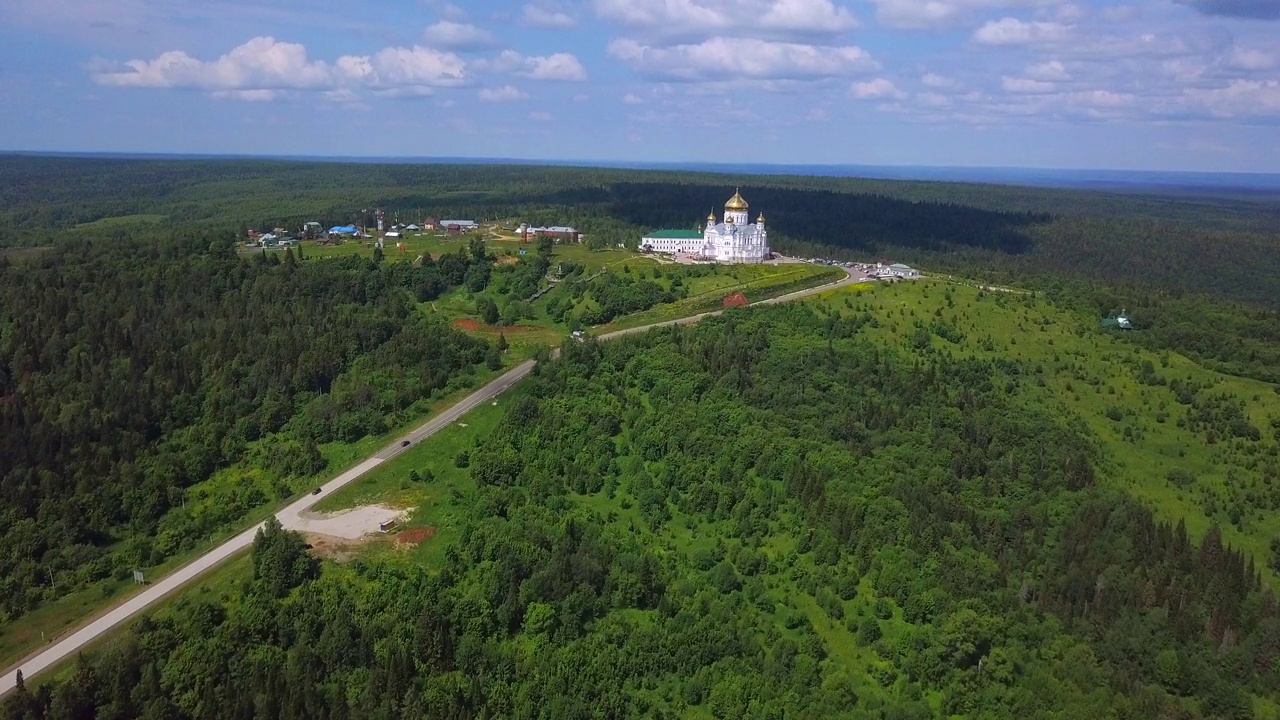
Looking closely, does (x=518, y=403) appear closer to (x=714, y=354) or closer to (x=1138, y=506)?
(x=714, y=354)

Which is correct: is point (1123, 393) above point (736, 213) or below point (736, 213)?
below

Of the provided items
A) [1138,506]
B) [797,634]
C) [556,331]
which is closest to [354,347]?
[556,331]

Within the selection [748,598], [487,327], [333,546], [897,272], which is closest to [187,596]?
[333,546]

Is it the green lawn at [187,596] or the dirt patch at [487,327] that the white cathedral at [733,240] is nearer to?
the dirt patch at [487,327]

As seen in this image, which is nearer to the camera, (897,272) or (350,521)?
(350,521)

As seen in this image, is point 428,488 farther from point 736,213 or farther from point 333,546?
point 736,213

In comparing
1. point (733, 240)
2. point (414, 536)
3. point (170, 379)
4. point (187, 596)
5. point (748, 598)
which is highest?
point (733, 240)
